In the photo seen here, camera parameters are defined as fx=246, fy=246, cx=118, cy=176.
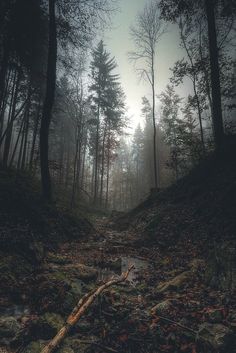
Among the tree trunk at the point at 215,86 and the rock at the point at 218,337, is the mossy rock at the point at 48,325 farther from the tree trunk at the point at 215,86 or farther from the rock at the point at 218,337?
the tree trunk at the point at 215,86

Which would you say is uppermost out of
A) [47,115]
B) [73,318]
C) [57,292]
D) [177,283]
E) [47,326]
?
[47,115]

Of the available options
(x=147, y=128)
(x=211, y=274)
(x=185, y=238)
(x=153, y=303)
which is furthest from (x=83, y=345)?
(x=147, y=128)

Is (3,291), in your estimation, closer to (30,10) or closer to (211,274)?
(211,274)

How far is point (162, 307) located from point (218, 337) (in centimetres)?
114

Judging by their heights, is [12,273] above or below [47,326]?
above

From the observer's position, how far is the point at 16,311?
4254mm

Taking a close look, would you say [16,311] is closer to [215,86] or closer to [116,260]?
[116,260]

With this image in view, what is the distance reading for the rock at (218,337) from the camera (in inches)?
133

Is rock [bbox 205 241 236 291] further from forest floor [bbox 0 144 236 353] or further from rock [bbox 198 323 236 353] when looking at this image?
rock [bbox 198 323 236 353]

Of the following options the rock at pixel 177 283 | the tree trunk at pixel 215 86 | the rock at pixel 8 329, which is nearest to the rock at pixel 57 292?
the rock at pixel 8 329

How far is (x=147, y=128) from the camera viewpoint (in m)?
49.2

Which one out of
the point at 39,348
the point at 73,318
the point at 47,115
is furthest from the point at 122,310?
the point at 47,115

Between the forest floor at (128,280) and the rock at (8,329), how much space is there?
0.05ft

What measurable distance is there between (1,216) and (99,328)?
14.5 ft
